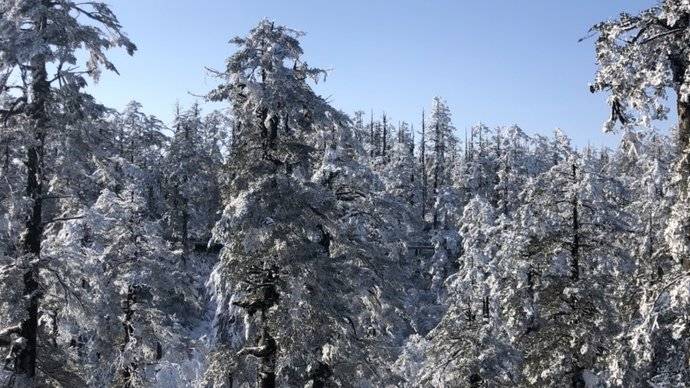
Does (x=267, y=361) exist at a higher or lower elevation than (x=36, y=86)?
lower

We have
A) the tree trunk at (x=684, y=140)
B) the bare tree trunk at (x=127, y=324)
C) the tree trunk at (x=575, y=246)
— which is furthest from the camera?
the bare tree trunk at (x=127, y=324)

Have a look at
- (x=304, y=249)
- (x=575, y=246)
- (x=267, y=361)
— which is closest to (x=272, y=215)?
(x=304, y=249)

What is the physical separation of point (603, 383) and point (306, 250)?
1029 cm

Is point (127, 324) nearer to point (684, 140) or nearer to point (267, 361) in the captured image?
point (267, 361)

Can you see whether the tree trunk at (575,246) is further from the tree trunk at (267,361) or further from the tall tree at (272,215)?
the tree trunk at (267,361)

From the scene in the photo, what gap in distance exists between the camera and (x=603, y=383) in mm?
18312

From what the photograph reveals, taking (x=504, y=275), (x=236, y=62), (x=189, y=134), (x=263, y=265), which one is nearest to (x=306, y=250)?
Result: (x=263, y=265)

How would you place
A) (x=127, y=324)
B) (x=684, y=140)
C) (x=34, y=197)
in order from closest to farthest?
(x=684, y=140) → (x=34, y=197) → (x=127, y=324)

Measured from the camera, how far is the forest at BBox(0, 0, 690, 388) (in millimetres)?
9922

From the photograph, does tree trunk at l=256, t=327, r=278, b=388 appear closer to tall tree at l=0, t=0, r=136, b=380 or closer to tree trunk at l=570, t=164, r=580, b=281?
tall tree at l=0, t=0, r=136, b=380

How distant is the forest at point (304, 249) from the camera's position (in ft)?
32.6

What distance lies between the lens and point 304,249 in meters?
14.9

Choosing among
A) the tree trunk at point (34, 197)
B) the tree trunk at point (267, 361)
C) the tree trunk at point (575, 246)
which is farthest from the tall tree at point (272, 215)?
the tree trunk at point (575, 246)

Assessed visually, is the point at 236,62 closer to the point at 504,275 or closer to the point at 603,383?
the point at 603,383
